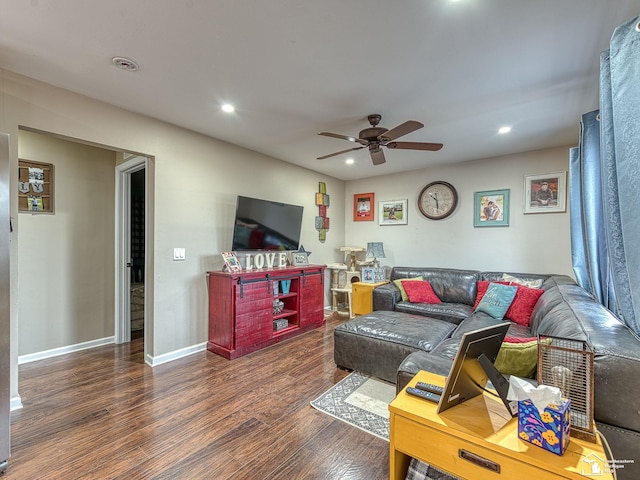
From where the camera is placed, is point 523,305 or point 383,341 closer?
point 383,341

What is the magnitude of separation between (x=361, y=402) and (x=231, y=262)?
203 cm

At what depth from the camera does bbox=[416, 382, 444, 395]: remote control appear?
1221 mm

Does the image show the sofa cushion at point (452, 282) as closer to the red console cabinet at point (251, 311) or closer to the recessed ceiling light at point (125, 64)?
the red console cabinet at point (251, 311)

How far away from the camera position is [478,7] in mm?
1476

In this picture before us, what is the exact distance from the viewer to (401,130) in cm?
230

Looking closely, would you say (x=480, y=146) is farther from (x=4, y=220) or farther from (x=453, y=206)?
(x=4, y=220)

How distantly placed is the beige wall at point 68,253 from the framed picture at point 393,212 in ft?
13.1

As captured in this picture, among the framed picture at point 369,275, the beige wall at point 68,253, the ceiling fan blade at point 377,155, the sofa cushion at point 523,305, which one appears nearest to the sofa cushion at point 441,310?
the sofa cushion at point 523,305

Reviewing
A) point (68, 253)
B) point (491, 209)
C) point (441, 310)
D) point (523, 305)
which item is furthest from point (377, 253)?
point (68, 253)

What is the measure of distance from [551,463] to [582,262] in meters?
2.69

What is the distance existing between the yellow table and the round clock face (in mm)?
3676

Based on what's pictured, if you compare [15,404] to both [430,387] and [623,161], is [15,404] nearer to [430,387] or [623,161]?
[430,387]

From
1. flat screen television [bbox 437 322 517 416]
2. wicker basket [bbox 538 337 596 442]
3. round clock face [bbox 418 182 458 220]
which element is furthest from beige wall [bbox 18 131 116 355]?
round clock face [bbox 418 182 458 220]

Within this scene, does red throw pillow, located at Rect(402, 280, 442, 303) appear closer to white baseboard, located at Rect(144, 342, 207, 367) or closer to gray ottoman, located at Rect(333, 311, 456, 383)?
gray ottoman, located at Rect(333, 311, 456, 383)
